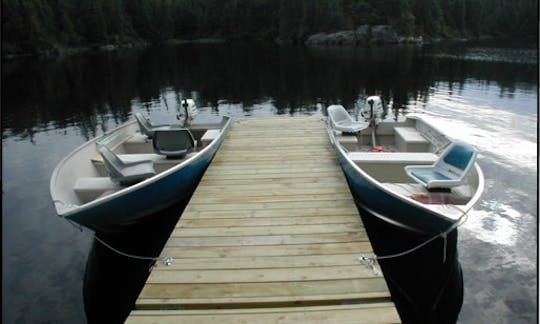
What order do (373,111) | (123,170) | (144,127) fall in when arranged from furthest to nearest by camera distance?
1. (373,111)
2. (144,127)
3. (123,170)

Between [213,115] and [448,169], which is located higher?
[448,169]

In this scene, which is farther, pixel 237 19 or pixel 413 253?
pixel 237 19

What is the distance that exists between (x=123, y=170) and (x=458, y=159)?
6094 millimetres

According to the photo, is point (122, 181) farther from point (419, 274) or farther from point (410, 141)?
point (410, 141)

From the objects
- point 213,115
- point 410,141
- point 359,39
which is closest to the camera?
point 410,141

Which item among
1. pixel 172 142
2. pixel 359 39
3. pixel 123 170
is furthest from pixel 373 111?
pixel 359 39

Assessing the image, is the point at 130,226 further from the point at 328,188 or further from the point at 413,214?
the point at 413,214

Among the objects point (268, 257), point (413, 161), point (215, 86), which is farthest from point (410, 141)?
point (215, 86)

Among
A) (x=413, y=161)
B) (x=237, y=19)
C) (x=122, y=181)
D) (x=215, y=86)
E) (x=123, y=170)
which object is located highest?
(x=237, y=19)

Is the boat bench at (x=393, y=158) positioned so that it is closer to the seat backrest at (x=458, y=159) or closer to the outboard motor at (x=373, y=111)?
the seat backrest at (x=458, y=159)

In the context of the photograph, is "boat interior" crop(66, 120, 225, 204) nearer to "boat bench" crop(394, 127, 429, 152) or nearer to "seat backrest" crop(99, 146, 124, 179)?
"seat backrest" crop(99, 146, 124, 179)

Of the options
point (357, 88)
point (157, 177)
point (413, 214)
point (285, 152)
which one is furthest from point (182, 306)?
point (357, 88)

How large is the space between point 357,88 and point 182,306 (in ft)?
88.1

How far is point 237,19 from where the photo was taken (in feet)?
369
